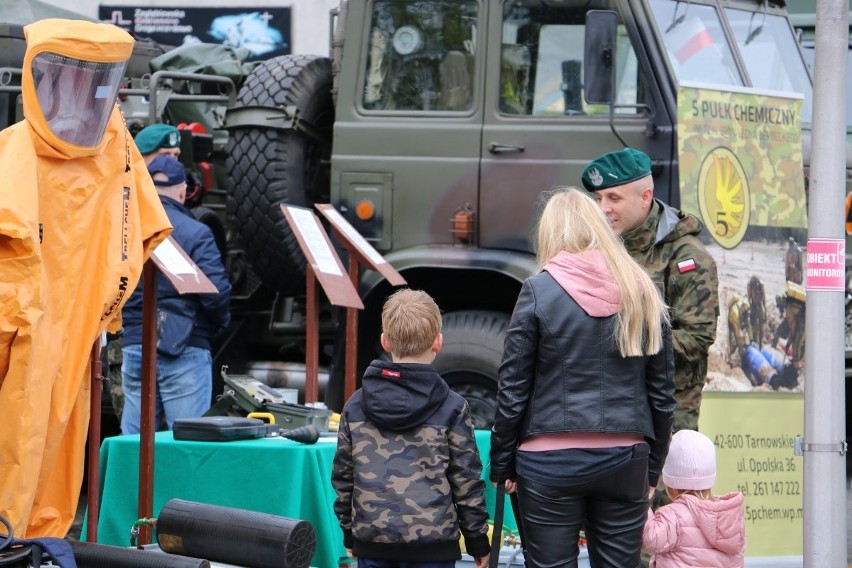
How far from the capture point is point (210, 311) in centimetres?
640

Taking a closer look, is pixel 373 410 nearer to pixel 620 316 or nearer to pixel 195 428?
pixel 620 316

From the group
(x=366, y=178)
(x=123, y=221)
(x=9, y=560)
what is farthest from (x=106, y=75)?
(x=366, y=178)

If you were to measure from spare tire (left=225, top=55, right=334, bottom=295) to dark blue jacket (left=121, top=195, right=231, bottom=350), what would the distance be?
89 cm

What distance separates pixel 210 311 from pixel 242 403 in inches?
32.1

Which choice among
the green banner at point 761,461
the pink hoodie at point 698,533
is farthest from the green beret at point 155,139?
the pink hoodie at point 698,533

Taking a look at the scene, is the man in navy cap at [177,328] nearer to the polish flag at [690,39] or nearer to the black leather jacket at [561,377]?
the polish flag at [690,39]

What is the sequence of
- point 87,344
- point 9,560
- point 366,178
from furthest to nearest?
point 366,178
point 87,344
point 9,560

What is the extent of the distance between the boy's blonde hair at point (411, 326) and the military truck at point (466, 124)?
2.63 meters

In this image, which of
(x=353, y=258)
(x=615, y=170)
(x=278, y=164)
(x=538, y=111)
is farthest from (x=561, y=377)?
(x=278, y=164)

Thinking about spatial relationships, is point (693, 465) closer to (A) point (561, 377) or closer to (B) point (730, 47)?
(A) point (561, 377)

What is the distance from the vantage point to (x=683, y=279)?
15.4ft

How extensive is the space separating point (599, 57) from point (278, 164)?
5.96ft

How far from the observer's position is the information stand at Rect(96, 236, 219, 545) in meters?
4.98

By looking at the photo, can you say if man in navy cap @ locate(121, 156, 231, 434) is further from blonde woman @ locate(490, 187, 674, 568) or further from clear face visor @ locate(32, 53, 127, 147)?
blonde woman @ locate(490, 187, 674, 568)
